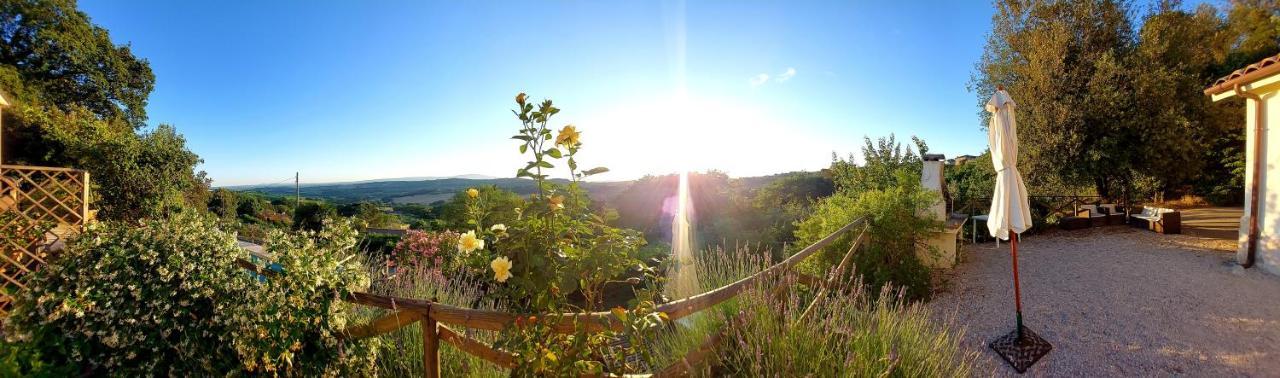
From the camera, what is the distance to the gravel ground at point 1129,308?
3568 mm

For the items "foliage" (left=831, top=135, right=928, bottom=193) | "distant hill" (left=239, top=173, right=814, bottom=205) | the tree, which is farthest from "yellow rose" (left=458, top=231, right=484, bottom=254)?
the tree

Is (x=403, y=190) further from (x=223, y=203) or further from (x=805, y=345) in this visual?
(x=805, y=345)

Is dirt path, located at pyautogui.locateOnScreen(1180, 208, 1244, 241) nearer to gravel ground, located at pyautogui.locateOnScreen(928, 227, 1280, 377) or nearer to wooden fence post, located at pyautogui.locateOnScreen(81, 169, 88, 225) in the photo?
gravel ground, located at pyautogui.locateOnScreen(928, 227, 1280, 377)

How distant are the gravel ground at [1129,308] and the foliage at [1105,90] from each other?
2.59m

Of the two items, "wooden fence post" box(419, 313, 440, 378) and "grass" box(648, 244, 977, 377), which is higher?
"wooden fence post" box(419, 313, 440, 378)

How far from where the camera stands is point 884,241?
5.05 metres

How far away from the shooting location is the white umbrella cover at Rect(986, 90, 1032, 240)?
3.95m

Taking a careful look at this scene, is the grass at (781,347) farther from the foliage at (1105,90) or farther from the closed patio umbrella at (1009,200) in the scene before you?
the foliage at (1105,90)

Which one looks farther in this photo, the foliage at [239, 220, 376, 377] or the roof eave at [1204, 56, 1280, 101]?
the roof eave at [1204, 56, 1280, 101]

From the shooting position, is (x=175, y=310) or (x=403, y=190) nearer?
(x=175, y=310)

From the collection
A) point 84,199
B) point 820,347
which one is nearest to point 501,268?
point 820,347

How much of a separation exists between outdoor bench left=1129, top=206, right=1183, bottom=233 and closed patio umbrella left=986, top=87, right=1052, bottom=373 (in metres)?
7.45

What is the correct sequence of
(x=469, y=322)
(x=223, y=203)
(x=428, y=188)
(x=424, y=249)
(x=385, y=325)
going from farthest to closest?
(x=428, y=188)
(x=223, y=203)
(x=424, y=249)
(x=385, y=325)
(x=469, y=322)

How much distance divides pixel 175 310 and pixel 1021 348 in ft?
18.8
